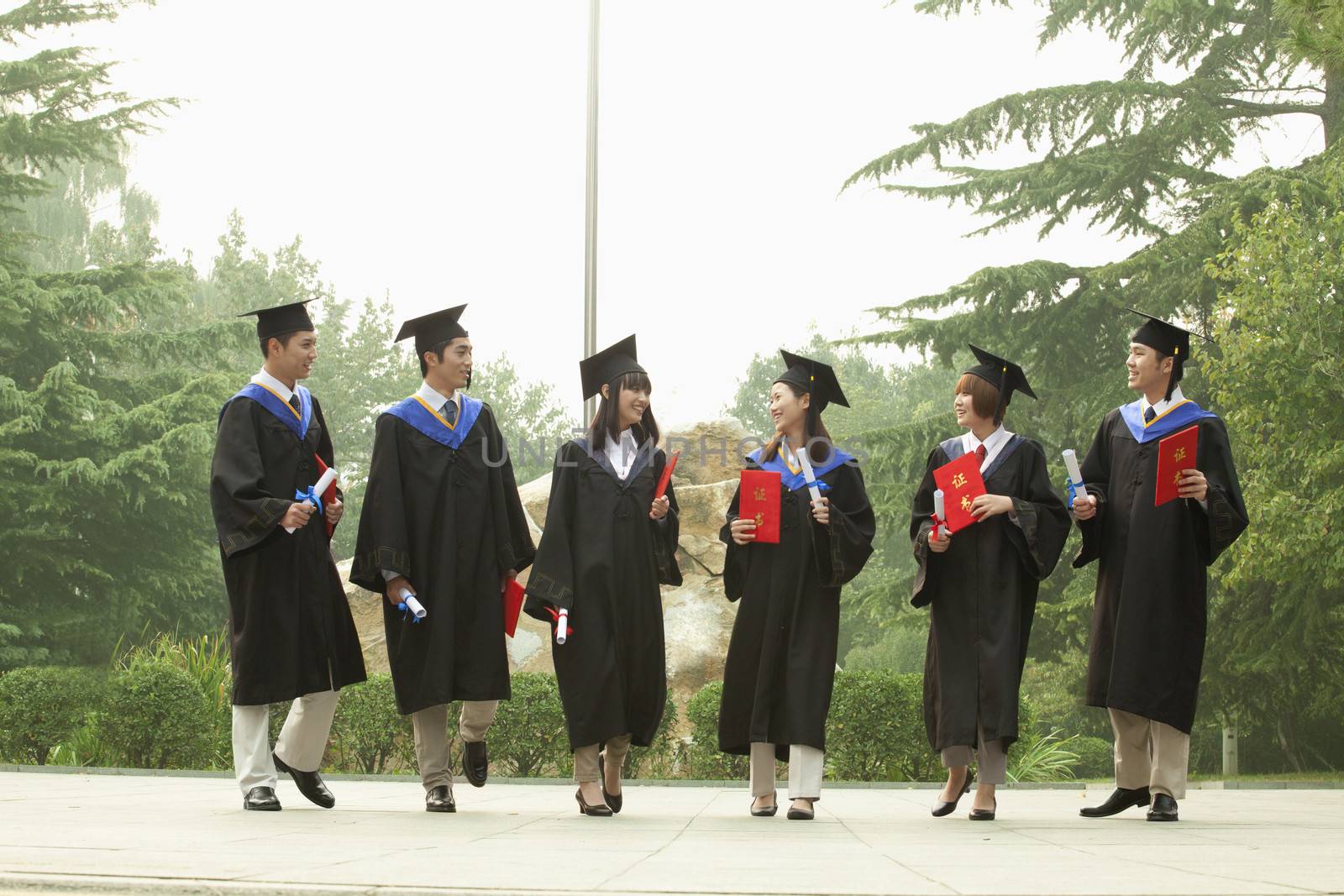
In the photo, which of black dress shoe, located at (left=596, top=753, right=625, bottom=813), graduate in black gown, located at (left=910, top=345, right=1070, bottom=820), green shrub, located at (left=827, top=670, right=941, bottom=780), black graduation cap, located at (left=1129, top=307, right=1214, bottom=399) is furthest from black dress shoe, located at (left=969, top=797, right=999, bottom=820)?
green shrub, located at (left=827, top=670, right=941, bottom=780)

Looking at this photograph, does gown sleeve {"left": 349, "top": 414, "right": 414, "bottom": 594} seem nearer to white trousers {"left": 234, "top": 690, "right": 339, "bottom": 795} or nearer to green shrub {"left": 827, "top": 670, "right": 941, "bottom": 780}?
white trousers {"left": 234, "top": 690, "right": 339, "bottom": 795}

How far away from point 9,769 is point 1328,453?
1054cm

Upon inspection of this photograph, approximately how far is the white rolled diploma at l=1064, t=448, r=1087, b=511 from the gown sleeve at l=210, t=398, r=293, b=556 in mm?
3242

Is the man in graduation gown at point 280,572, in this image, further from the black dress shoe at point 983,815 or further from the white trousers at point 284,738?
the black dress shoe at point 983,815

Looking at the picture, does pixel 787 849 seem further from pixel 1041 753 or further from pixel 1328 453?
pixel 1328 453

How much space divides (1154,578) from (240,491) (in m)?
4.04

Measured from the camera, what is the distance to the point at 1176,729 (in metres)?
6.18

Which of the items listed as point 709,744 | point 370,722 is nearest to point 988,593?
point 709,744

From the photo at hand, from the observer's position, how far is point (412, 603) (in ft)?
19.4

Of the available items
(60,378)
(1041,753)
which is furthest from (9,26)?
(1041,753)

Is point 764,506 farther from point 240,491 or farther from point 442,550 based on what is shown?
point 240,491

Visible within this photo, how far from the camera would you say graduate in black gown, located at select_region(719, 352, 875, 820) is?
6105 millimetres

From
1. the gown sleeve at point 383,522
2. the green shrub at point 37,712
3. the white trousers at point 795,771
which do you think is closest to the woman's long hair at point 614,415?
the gown sleeve at point 383,522

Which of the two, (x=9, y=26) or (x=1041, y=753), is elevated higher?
(x=9, y=26)
